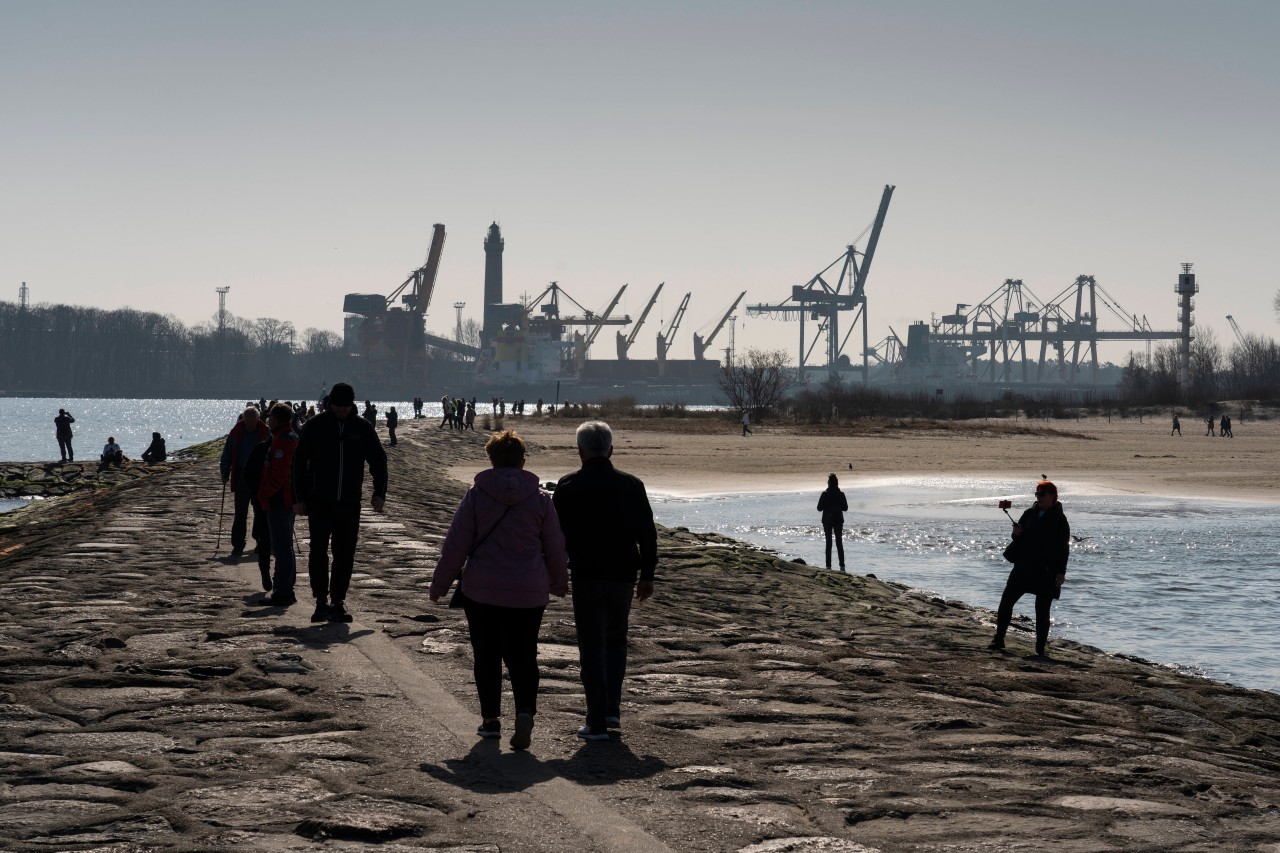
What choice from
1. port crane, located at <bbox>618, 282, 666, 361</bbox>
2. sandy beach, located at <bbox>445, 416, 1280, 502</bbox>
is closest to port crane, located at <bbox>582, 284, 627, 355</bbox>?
port crane, located at <bbox>618, 282, 666, 361</bbox>

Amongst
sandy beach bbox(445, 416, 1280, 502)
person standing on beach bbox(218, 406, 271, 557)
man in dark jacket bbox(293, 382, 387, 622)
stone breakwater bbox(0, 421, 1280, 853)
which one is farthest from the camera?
sandy beach bbox(445, 416, 1280, 502)

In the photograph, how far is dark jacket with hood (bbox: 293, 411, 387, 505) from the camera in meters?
8.62

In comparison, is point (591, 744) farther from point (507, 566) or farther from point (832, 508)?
point (832, 508)

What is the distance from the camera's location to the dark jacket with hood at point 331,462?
28.3ft

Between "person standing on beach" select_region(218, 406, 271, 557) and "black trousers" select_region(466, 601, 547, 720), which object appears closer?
"black trousers" select_region(466, 601, 547, 720)

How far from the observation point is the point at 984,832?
4.91 m

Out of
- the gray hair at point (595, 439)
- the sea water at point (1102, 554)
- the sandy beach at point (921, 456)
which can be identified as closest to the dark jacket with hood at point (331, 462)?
the gray hair at point (595, 439)

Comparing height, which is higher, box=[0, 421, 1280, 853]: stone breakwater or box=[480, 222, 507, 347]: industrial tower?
box=[480, 222, 507, 347]: industrial tower

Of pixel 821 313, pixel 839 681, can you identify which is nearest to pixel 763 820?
pixel 839 681

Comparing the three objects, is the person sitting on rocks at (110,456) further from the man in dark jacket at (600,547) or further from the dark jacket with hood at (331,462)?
the man in dark jacket at (600,547)

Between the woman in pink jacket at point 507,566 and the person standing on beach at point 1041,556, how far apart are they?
4.83 meters

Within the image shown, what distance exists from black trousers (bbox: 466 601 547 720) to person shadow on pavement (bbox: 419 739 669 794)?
0.21m

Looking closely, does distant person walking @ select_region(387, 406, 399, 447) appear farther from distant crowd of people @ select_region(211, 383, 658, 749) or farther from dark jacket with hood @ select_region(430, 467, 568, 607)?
dark jacket with hood @ select_region(430, 467, 568, 607)

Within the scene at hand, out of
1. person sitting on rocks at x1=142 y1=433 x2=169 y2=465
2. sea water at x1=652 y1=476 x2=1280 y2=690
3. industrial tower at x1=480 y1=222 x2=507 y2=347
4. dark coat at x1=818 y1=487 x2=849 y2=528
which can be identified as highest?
industrial tower at x1=480 y1=222 x2=507 y2=347
